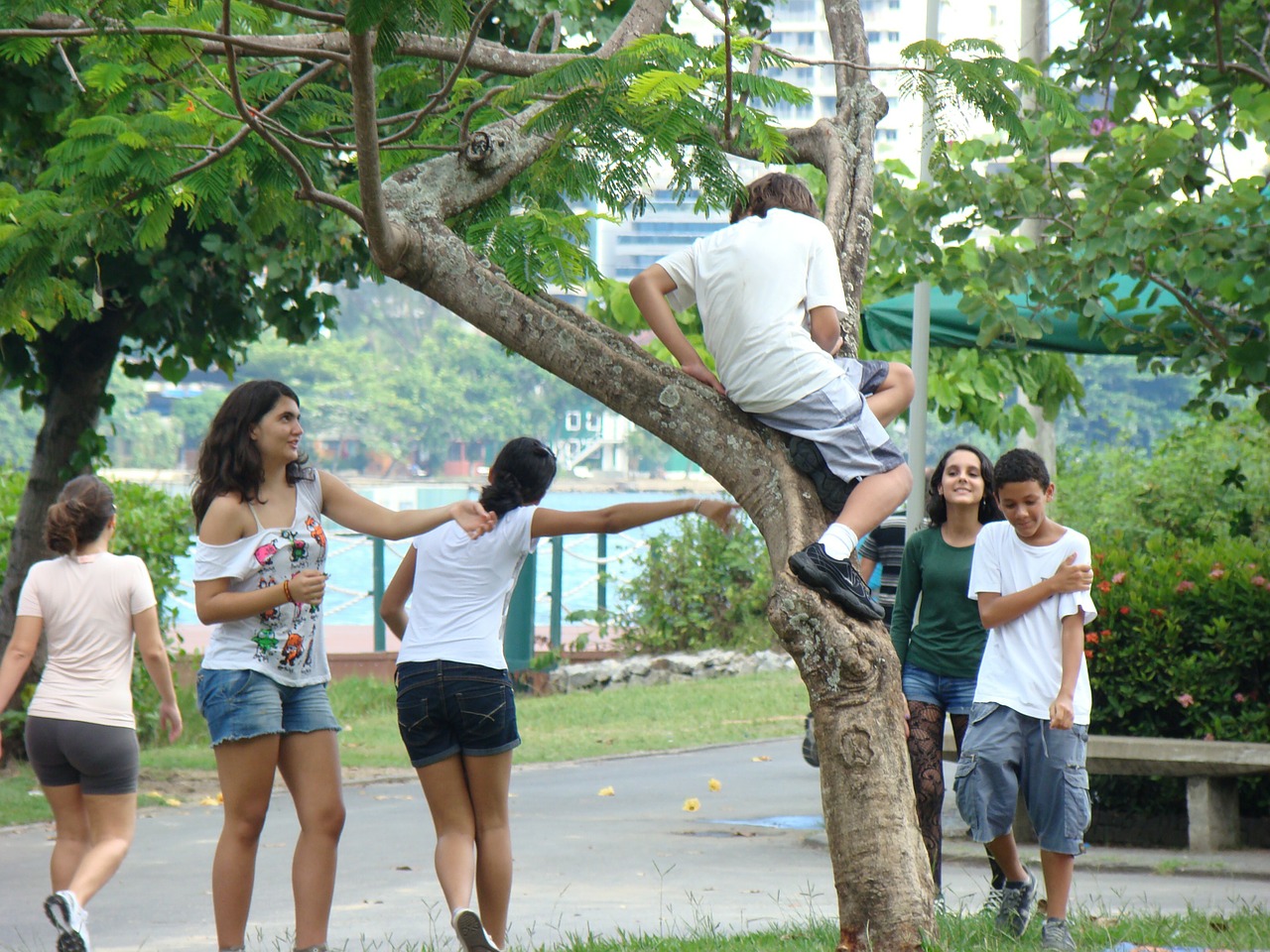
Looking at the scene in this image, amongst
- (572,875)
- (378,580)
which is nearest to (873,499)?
(572,875)

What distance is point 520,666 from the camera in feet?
51.4

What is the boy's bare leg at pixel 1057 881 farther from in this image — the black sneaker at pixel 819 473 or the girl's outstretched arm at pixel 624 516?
the girl's outstretched arm at pixel 624 516

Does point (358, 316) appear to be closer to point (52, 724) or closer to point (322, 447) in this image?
point (322, 447)

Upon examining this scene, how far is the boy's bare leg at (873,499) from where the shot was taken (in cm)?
424

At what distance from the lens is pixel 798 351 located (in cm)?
428

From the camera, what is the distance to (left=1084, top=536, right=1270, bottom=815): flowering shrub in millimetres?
7512

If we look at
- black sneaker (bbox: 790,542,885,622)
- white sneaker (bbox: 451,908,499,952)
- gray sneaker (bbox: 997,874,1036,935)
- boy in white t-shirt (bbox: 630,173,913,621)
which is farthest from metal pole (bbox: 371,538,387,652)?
black sneaker (bbox: 790,542,885,622)

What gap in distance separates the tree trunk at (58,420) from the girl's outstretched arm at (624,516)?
5.77m

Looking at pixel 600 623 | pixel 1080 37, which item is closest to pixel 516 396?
pixel 600 623

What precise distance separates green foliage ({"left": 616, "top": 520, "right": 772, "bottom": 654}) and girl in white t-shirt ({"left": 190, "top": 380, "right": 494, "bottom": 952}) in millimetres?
12762

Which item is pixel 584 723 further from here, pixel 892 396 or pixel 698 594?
pixel 892 396

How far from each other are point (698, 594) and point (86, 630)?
12.4 metres

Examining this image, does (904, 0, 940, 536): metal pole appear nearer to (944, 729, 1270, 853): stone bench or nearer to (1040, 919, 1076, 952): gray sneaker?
(944, 729, 1270, 853): stone bench

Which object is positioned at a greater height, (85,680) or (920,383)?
(920,383)
